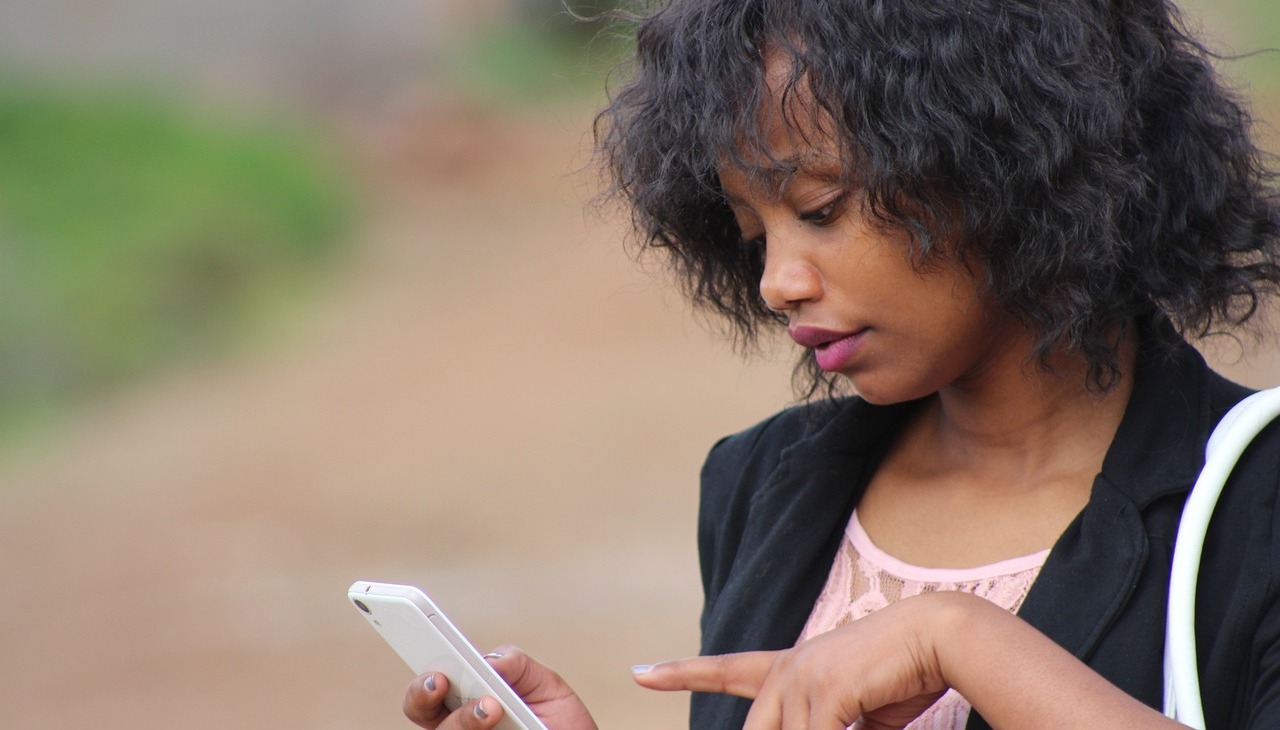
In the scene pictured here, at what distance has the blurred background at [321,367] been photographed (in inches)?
250

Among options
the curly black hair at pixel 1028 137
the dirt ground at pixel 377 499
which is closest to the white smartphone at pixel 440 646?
the curly black hair at pixel 1028 137

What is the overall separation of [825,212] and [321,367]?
950 centimetres

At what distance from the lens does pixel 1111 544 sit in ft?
5.46

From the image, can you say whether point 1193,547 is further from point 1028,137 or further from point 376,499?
point 376,499

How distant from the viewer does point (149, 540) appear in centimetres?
795

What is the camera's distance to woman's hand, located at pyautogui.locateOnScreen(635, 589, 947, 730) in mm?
1474

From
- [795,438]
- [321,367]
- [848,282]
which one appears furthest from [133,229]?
[848,282]

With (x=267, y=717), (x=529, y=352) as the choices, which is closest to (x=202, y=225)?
(x=529, y=352)

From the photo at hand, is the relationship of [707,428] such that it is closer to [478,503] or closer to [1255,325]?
[478,503]

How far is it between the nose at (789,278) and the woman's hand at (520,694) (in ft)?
1.82

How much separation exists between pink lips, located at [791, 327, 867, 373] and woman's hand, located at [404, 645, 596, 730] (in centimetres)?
53

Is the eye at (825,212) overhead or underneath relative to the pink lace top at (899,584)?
overhead

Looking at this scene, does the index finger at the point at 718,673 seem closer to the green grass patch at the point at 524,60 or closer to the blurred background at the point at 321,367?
the blurred background at the point at 321,367

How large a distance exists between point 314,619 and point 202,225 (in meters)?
6.24
